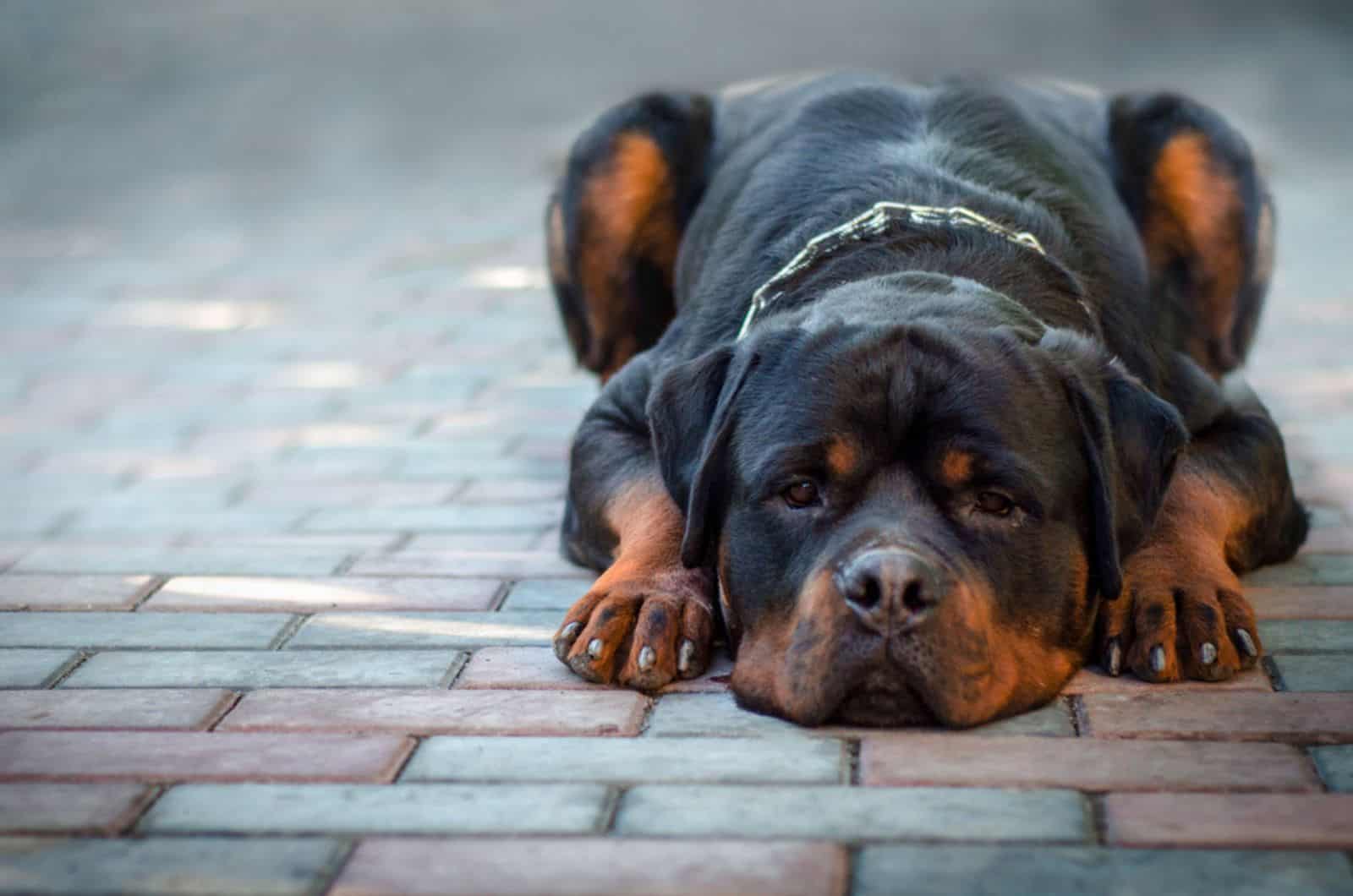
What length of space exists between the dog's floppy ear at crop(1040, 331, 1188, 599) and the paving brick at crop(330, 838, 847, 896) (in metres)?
0.99

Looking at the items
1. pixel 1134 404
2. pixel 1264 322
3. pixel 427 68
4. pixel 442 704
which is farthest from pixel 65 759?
pixel 427 68

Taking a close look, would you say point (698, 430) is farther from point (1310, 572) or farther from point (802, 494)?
point (1310, 572)

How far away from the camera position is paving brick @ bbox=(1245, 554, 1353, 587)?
3805 millimetres

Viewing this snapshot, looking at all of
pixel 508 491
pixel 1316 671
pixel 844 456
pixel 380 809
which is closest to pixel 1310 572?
pixel 1316 671

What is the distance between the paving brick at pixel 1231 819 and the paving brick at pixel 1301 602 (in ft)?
3.24

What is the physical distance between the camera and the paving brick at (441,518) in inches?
179

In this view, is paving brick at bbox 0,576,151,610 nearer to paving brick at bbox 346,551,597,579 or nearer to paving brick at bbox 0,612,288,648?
paving brick at bbox 0,612,288,648

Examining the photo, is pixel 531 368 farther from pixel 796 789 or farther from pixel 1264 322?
pixel 796 789

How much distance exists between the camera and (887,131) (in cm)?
449

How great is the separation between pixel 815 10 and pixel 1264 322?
10110mm

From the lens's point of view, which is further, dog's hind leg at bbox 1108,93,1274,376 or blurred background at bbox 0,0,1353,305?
blurred background at bbox 0,0,1353,305

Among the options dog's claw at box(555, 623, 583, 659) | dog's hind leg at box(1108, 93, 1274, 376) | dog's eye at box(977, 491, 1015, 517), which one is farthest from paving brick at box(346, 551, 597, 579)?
dog's hind leg at box(1108, 93, 1274, 376)

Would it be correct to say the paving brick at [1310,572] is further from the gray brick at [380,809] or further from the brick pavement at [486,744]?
the gray brick at [380,809]

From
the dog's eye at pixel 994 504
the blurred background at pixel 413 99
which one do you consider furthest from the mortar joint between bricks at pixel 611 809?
the blurred background at pixel 413 99
